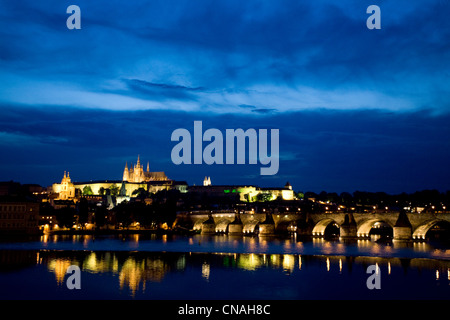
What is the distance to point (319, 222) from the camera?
82562 mm

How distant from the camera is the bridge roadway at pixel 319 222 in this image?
2589 inches

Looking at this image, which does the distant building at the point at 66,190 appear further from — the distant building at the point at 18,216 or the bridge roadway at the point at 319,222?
the distant building at the point at 18,216

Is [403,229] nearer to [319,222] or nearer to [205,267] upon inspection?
[319,222]

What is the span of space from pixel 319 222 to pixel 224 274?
46043mm

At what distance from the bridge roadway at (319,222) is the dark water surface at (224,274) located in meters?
11.0

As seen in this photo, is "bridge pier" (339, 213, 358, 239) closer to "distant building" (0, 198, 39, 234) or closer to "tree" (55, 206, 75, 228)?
"distant building" (0, 198, 39, 234)

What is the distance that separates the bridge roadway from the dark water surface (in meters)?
11.0

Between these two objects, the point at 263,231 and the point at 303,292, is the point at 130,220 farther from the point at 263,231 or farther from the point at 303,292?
the point at 303,292

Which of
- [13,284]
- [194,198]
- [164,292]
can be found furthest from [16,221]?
[194,198]

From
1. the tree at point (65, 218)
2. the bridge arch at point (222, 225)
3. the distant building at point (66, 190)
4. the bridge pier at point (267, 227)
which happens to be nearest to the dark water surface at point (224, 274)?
the bridge pier at point (267, 227)

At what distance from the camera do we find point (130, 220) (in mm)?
105688

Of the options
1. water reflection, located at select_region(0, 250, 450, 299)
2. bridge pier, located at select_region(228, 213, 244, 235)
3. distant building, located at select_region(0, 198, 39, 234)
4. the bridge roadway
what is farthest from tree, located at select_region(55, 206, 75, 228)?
water reflection, located at select_region(0, 250, 450, 299)

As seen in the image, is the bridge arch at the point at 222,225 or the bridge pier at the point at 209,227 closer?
the bridge pier at the point at 209,227
